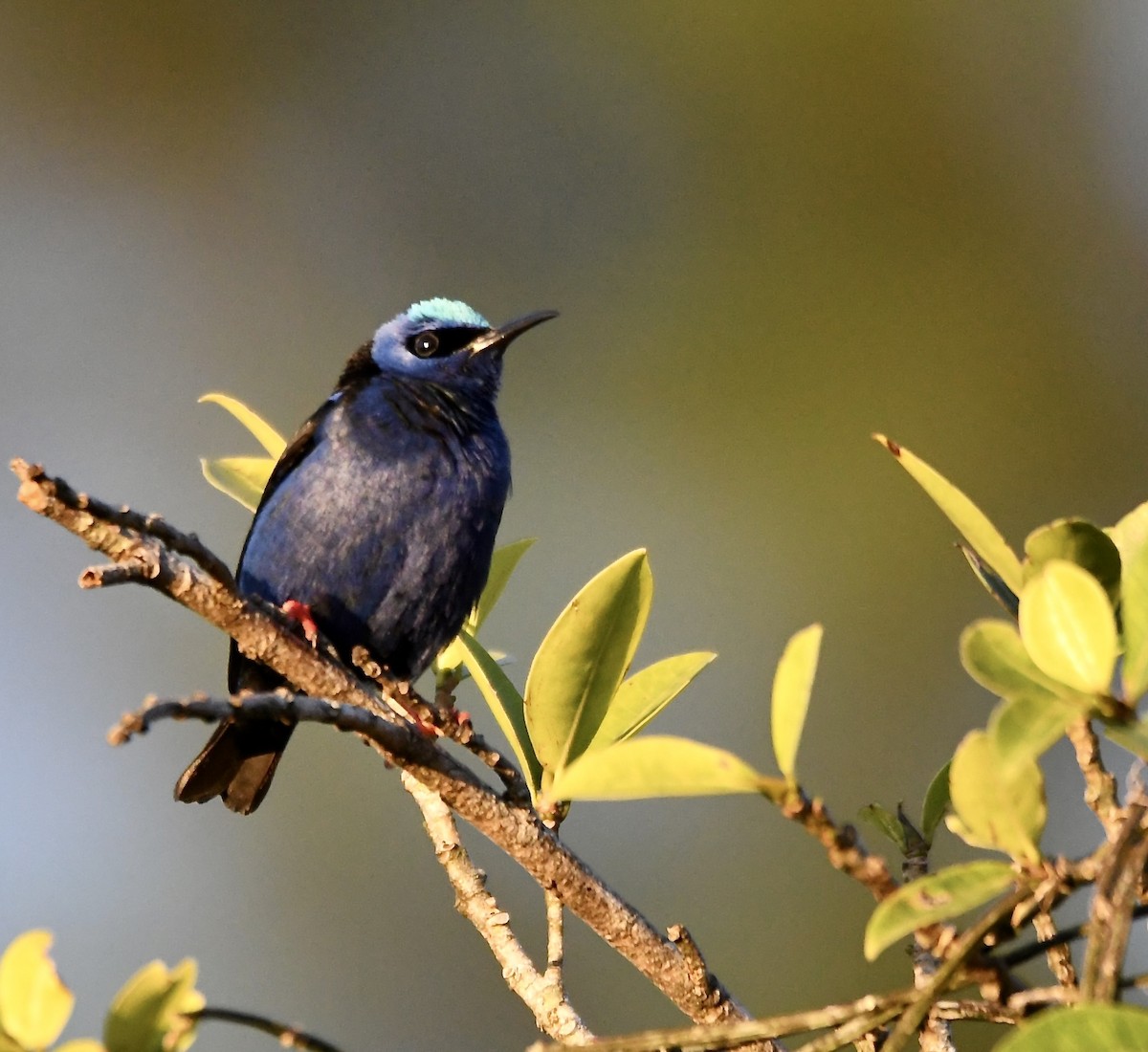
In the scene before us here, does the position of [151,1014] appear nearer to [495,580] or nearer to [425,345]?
[495,580]

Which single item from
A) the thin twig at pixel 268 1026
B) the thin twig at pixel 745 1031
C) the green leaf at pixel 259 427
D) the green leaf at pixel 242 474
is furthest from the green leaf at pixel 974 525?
the green leaf at pixel 242 474

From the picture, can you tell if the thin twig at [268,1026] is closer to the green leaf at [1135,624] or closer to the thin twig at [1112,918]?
the thin twig at [1112,918]

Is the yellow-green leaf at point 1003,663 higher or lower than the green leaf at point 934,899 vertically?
higher

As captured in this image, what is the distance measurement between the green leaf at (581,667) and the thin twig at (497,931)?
0.20m

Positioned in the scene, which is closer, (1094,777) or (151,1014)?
(151,1014)

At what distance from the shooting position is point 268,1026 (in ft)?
4.57

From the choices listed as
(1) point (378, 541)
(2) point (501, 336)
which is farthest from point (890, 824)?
(2) point (501, 336)

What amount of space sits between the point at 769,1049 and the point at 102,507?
1023 mm

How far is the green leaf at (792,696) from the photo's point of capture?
4.24ft

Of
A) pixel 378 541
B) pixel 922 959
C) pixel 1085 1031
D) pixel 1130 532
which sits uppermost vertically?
pixel 378 541

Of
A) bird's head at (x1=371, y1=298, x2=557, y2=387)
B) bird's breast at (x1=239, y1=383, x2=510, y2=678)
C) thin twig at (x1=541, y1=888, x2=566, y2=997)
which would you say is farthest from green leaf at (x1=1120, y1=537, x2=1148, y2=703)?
bird's head at (x1=371, y1=298, x2=557, y2=387)

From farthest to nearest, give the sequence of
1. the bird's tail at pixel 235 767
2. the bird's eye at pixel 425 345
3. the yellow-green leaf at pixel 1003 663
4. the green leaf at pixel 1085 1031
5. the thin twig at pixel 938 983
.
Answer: the bird's eye at pixel 425 345 < the bird's tail at pixel 235 767 < the yellow-green leaf at pixel 1003 663 < the thin twig at pixel 938 983 < the green leaf at pixel 1085 1031

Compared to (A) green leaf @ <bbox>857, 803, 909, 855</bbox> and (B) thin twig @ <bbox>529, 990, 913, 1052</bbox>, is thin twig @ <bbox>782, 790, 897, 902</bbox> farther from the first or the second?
(A) green leaf @ <bbox>857, 803, 909, 855</bbox>

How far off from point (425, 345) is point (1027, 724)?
4233 millimetres
